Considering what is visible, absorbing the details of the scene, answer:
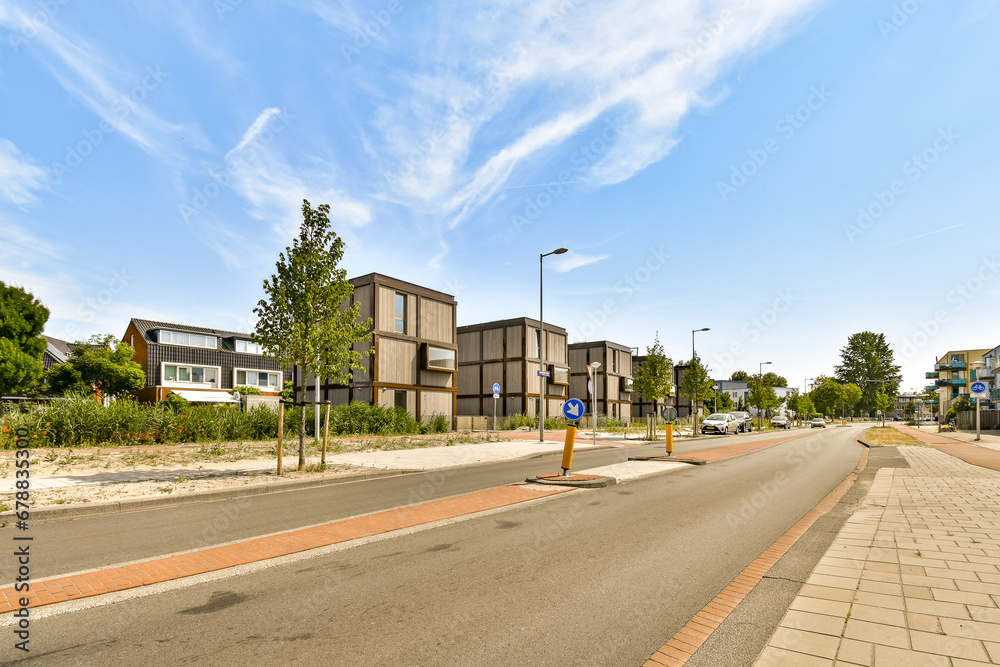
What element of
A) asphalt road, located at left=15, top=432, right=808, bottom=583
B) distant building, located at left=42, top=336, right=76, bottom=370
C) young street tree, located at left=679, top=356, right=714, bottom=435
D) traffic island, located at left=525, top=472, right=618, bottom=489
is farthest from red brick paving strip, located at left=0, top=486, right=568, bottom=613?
distant building, located at left=42, top=336, right=76, bottom=370

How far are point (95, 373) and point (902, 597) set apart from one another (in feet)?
153

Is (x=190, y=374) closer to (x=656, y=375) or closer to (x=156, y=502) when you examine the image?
(x=656, y=375)

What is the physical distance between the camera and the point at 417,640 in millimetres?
3631

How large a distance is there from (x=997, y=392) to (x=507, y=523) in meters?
80.3

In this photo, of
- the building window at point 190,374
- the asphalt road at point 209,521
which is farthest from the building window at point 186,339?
the asphalt road at point 209,521

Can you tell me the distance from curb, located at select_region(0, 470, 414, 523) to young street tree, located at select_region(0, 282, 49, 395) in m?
30.2

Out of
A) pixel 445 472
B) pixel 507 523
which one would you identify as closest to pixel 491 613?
pixel 507 523

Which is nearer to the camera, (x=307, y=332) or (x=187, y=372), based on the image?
(x=307, y=332)

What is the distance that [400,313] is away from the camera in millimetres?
33438

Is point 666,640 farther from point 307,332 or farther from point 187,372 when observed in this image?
point 187,372

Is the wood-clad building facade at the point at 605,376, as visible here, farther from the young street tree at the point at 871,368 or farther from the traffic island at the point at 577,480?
the young street tree at the point at 871,368

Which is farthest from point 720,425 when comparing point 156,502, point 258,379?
point 258,379

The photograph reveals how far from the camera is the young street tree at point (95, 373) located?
38406 mm

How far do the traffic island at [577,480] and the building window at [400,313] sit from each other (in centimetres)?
2310
